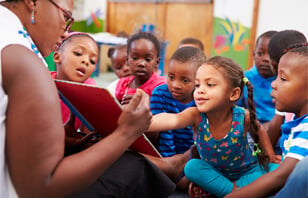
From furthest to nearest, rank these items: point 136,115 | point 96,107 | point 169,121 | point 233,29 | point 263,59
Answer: point 233,29
point 263,59
point 169,121
point 96,107
point 136,115

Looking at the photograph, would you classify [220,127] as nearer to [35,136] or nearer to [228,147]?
[228,147]

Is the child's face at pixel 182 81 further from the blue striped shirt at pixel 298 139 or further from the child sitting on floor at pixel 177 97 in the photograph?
the blue striped shirt at pixel 298 139

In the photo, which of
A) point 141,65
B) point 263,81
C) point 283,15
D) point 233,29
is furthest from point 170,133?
point 233,29

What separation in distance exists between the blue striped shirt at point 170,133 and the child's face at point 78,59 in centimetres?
43

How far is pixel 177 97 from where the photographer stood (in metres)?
1.88

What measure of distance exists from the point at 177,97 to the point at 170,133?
0.21 m

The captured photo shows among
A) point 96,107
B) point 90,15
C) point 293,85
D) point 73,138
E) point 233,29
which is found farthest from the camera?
point 90,15

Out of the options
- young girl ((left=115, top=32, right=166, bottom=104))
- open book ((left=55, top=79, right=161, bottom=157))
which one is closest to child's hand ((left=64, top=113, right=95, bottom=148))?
open book ((left=55, top=79, right=161, bottom=157))

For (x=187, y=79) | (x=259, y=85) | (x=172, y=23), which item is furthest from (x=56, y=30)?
(x=172, y=23)

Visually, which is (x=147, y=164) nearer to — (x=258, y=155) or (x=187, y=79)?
(x=258, y=155)

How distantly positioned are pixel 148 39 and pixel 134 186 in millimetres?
1602

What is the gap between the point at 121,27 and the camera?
280 inches

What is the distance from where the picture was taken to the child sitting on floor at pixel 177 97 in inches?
73.9

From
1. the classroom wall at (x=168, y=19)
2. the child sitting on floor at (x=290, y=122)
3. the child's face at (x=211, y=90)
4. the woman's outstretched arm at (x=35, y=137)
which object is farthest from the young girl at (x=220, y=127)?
the classroom wall at (x=168, y=19)
